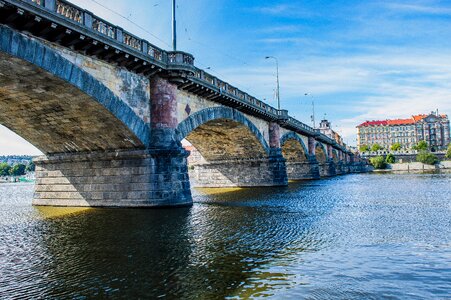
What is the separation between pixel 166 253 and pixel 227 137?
A: 30.7 metres

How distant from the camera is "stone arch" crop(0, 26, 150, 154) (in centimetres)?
1466

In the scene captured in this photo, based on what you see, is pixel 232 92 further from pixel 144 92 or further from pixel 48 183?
pixel 48 183

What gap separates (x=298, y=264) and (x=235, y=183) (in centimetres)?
3540

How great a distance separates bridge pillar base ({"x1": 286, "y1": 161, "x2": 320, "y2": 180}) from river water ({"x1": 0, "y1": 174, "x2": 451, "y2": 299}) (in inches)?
1670

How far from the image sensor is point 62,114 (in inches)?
797

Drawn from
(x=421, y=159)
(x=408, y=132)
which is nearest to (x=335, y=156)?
(x=421, y=159)

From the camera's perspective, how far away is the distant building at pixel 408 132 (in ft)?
520

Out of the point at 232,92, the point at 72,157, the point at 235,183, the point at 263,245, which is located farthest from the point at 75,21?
the point at 235,183

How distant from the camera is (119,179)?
21.6 m

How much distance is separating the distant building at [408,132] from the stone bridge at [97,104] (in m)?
153

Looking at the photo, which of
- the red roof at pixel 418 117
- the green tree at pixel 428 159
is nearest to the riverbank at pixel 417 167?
the green tree at pixel 428 159

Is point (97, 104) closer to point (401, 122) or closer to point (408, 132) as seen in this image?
point (408, 132)

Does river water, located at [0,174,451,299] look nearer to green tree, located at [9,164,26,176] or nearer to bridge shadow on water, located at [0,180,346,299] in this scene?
bridge shadow on water, located at [0,180,346,299]

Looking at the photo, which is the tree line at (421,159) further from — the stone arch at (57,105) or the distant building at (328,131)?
the stone arch at (57,105)
